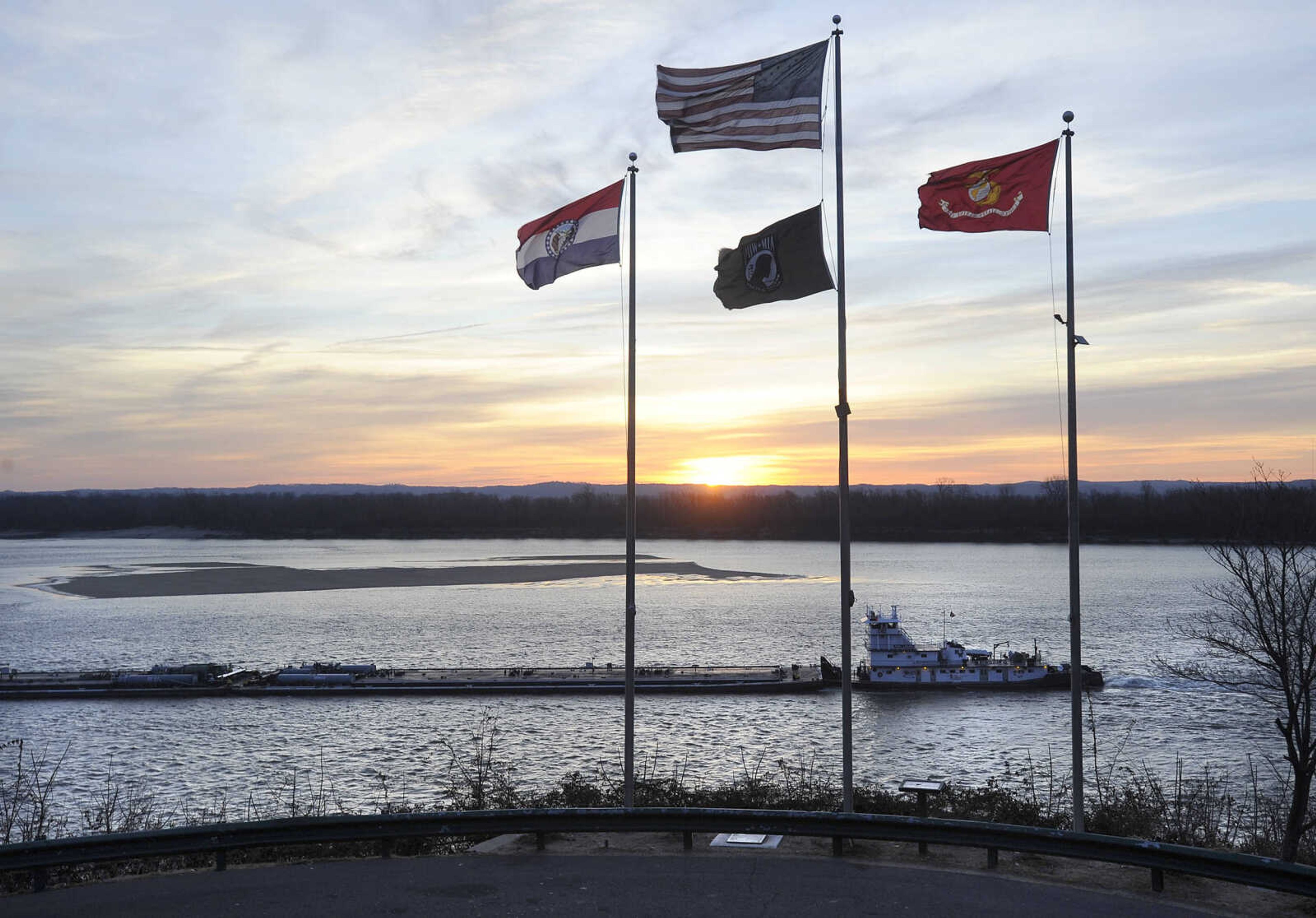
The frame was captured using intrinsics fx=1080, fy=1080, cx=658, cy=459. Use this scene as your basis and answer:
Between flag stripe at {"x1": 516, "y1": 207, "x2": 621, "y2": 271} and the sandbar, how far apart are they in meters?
107

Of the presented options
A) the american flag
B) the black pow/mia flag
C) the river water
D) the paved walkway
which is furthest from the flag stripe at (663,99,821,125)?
the river water

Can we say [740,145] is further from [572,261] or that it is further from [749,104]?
[572,261]

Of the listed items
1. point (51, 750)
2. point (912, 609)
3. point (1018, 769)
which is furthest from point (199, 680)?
point (912, 609)

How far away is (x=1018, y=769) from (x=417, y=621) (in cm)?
6575

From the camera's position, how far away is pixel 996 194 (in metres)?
14.0

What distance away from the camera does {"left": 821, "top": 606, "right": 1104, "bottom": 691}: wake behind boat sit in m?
60.0

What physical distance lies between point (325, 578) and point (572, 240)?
447ft

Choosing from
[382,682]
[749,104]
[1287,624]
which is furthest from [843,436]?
[382,682]

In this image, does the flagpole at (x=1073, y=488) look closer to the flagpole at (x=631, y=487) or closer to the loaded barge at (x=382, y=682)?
the flagpole at (x=631, y=487)

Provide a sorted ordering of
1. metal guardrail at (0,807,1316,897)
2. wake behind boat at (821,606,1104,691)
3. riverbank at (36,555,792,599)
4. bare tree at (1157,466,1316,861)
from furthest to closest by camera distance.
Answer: riverbank at (36,555,792,599), wake behind boat at (821,606,1104,691), bare tree at (1157,466,1316,861), metal guardrail at (0,807,1316,897)

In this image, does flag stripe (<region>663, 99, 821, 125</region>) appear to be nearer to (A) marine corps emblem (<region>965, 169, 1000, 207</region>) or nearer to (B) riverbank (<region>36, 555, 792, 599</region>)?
(A) marine corps emblem (<region>965, 169, 1000, 207</region>)

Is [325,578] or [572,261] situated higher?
[572,261]

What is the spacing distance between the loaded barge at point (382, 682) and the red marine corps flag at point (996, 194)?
44950mm

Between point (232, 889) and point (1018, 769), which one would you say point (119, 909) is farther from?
point (1018, 769)
